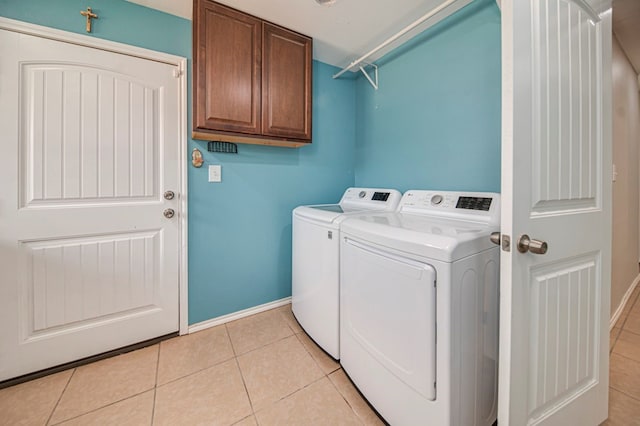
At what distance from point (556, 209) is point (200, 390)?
182 cm

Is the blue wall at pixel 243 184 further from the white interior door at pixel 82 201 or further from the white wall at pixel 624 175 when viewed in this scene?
the white wall at pixel 624 175

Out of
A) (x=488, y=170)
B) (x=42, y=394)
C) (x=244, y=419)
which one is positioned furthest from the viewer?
(x=488, y=170)

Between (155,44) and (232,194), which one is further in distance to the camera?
(232,194)

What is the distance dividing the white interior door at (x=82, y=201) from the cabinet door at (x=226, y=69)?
0.31m

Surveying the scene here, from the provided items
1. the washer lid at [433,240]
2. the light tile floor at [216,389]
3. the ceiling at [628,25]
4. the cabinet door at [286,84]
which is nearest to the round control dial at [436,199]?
the washer lid at [433,240]

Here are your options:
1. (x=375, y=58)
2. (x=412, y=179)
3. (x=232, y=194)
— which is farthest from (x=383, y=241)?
(x=375, y=58)

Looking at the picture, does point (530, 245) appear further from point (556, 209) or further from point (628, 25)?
point (628, 25)

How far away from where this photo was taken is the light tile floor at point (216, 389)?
112cm

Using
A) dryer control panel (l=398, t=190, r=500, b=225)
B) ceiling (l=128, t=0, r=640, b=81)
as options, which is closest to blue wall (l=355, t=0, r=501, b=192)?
ceiling (l=128, t=0, r=640, b=81)

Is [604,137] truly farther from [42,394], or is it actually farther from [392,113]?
[42,394]

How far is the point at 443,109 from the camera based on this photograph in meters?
1.72

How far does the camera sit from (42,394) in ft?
4.11

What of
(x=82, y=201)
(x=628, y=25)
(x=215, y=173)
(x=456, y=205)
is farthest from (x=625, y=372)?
(x=82, y=201)

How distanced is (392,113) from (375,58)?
0.54 metres
